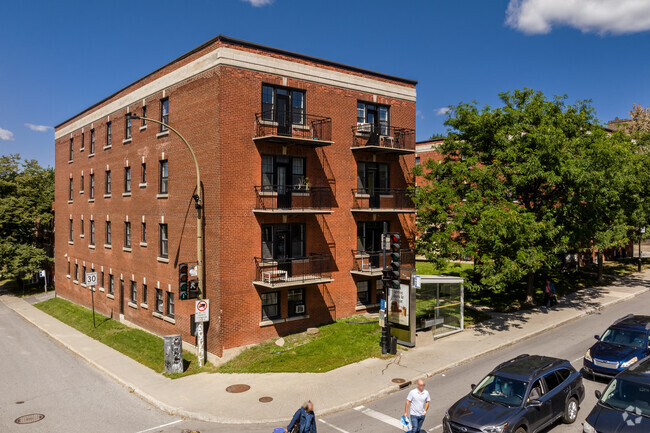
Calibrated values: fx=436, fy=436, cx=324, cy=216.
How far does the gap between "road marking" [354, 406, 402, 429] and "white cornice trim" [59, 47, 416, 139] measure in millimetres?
14397

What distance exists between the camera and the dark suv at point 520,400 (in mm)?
9883

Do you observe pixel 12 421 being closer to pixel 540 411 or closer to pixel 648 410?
pixel 540 411

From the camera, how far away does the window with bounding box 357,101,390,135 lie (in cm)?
2345

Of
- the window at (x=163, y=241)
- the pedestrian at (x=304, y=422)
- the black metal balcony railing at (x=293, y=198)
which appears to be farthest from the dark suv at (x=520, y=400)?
the window at (x=163, y=241)

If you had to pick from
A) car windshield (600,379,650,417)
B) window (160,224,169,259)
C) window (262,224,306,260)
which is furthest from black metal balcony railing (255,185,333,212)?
car windshield (600,379,650,417)

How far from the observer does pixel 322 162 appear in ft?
71.4

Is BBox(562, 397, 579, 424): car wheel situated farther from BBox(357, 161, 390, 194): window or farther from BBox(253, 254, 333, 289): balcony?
BBox(357, 161, 390, 194): window

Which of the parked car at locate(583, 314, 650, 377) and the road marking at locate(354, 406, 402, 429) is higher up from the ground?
the parked car at locate(583, 314, 650, 377)

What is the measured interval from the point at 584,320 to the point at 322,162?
1627 centimetres

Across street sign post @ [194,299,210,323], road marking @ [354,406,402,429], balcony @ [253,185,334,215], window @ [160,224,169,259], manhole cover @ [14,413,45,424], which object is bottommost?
manhole cover @ [14,413,45,424]

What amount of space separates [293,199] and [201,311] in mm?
6594

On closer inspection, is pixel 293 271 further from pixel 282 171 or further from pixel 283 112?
pixel 283 112

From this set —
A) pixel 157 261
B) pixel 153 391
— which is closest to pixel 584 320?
pixel 153 391

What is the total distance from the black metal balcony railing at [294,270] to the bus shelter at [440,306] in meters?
4.71
